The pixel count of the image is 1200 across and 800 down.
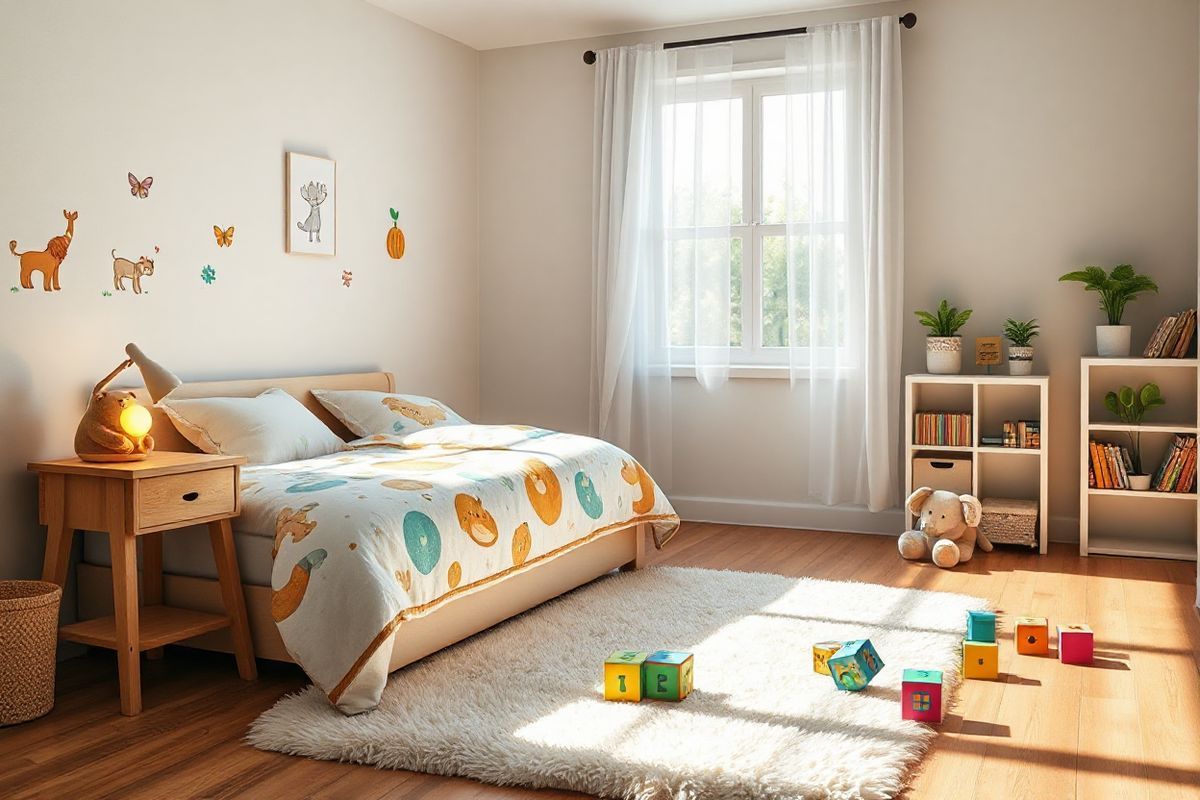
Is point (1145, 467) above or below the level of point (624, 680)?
above

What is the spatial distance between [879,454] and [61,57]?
3536 millimetres

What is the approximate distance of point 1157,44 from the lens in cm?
450

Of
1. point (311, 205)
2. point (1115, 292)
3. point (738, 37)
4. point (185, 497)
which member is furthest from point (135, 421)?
point (1115, 292)

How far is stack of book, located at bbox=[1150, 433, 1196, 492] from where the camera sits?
14.1ft

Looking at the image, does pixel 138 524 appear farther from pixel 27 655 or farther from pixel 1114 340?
pixel 1114 340

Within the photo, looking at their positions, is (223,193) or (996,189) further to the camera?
(996,189)

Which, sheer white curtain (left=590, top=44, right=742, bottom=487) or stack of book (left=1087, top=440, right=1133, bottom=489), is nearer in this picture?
stack of book (left=1087, top=440, right=1133, bottom=489)

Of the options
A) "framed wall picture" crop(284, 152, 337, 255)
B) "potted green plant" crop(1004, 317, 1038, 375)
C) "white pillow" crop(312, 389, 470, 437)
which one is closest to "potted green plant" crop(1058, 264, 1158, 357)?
"potted green plant" crop(1004, 317, 1038, 375)

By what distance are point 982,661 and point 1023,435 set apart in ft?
6.22

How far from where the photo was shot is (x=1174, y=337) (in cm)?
436

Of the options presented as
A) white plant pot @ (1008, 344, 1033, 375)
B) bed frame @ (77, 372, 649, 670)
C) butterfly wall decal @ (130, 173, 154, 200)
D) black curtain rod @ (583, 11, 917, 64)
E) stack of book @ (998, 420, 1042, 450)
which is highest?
black curtain rod @ (583, 11, 917, 64)

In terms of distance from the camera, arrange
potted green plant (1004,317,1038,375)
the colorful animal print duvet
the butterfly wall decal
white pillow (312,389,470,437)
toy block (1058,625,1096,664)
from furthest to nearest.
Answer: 1. potted green plant (1004,317,1038,375)
2. white pillow (312,389,470,437)
3. the butterfly wall decal
4. toy block (1058,625,1096,664)
5. the colorful animal print duvet

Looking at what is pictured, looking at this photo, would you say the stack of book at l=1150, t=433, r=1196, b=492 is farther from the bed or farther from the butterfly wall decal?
the butterfly wall decal

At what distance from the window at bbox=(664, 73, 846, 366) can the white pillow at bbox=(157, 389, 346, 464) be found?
2112 mm
